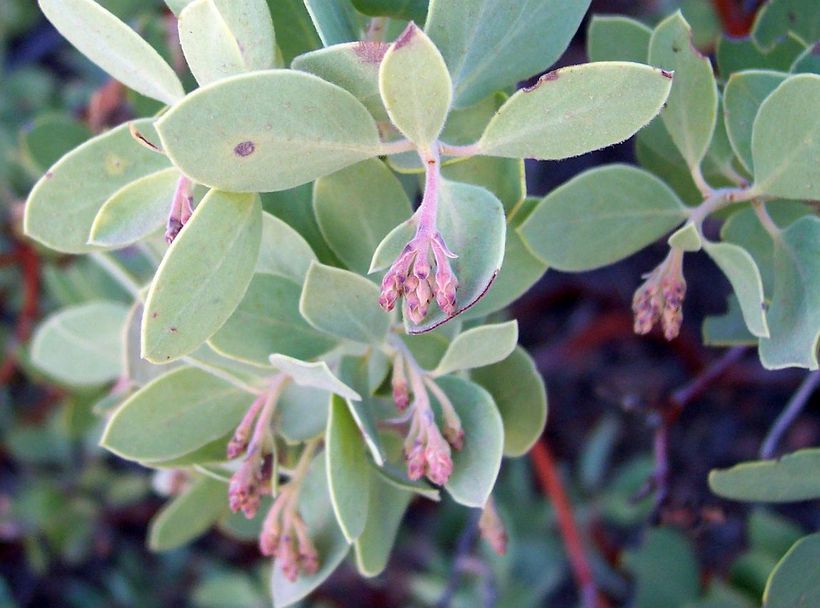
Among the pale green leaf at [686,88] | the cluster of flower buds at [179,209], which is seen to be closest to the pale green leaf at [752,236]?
the pale green leaf at [686,88]

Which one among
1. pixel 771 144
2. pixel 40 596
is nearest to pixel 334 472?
pixel 771 144

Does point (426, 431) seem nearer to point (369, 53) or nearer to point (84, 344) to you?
point (369, 53)

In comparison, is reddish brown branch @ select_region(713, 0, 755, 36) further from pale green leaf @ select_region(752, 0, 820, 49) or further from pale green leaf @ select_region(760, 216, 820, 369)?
pale green leaf @ select_region(760, 216, 820, 369)

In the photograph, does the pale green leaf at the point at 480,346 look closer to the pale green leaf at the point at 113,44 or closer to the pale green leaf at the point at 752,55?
the pale green leaf at the point at 113,44

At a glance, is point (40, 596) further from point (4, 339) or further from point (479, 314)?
point (479, 314)

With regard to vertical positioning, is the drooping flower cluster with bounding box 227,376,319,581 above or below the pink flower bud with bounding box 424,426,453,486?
below

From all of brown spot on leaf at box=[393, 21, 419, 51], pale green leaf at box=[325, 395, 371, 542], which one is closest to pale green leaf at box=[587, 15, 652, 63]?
brown spot on leaf at box=[393, 21, 419, 51]
